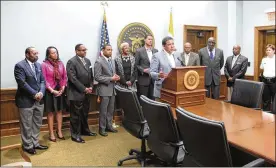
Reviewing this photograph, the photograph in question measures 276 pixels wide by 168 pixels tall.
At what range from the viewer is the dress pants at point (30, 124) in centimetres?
334

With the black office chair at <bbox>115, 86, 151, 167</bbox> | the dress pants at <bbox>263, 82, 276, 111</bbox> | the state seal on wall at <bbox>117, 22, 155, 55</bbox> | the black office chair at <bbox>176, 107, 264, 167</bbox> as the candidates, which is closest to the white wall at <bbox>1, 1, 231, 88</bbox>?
the state seal on wall at <bbox>117, 22, 155, 55</bbox>

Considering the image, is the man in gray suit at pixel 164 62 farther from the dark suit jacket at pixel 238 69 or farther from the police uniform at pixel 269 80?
the police uniform at pixel 269 80

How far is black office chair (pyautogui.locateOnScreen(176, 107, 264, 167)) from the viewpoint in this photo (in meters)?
1.48

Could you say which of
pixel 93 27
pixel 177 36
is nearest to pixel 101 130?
pixel 93 27

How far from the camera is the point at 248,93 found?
314cm

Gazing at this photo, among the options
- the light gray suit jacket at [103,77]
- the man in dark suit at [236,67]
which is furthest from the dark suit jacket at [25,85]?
the man in dark suit at [236,67]

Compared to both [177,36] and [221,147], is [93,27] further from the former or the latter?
[221,147]

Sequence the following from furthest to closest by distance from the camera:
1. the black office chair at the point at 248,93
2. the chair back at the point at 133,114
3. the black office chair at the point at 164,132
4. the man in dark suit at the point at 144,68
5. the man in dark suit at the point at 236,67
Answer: the man in dark suit at the point at 236,67, the man in dark suit at the point at 144,68, the black office chair at the point at 248,93, the chair back at the point at 133,114, the black office chair at the point at 164,132

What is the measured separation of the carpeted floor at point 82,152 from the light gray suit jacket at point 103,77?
2.40 ft

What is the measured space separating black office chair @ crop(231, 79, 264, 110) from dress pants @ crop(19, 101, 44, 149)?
2.62m

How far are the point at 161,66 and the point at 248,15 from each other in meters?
4.13

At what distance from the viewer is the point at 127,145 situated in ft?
12.2

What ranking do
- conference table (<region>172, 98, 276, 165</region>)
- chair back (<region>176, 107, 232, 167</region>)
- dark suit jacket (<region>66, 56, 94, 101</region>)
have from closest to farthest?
chair back (<region>176, 107, 232, 167</region>), conference table (<region>172, 98, 276, 165</region>), dark suit jacket (<region>66, 56, 94, 101</region>)

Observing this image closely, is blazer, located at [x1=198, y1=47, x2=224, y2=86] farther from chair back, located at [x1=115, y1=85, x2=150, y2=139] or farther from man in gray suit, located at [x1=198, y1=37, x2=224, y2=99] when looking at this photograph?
chair back, located at [x1=115, y1=85, x2=150, y2=139]
